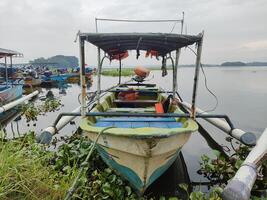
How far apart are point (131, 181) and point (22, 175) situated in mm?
1964

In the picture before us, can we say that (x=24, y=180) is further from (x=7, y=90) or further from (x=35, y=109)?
(x=7, y=90)

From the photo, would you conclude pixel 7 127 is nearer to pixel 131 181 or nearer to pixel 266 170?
pixel 131 181

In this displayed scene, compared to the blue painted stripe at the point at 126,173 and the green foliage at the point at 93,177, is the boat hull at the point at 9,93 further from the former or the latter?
the blue painted stripe at the point at 126,173

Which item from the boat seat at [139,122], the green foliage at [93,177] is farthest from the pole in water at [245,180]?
the green foliage at [93,177]

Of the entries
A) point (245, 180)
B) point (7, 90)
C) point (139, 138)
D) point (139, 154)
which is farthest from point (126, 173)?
point (7, 90)

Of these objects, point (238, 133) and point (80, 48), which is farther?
point (238, 133)

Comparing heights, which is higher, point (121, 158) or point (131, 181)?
point (121, 158)

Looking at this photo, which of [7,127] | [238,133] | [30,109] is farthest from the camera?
[30,109]

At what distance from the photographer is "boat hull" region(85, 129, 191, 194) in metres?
4.40

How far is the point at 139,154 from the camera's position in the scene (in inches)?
176

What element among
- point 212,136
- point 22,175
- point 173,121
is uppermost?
point 173,121

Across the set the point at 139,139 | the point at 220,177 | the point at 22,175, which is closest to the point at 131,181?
the point at 139,139

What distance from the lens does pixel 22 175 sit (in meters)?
3.98

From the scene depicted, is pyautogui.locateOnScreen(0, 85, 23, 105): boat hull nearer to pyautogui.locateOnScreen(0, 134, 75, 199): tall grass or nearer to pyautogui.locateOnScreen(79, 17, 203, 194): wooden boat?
pyautogui.locateOnScreen(79, 17, 203, 194): wooden boat
